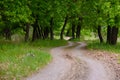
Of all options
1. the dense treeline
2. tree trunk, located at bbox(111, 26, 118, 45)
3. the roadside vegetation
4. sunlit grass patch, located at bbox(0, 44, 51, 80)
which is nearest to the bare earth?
sunlit grass patch, located at bbox(0, 44, 51, 80)

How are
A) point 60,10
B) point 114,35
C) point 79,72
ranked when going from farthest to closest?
point 60,10, point 114,35, point 79,72

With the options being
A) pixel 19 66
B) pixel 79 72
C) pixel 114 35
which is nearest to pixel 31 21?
pixel 114 35

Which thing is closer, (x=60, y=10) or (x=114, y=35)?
(x=114, y=35)

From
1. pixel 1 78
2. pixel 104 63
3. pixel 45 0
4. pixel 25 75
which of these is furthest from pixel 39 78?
pixel 45 0

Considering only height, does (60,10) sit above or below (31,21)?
above

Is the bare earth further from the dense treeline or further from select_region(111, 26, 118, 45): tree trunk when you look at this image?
select_region(111, 26, 118, 45): tree trunk

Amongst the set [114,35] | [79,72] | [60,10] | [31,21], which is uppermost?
[60,10]

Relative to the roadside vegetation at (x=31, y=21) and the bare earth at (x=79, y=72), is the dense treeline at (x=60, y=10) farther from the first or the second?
the bare earth at (x=79, y=72)

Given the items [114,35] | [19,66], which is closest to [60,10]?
[114,35]

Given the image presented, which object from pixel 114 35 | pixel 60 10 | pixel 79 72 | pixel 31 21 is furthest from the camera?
pixel 60 10

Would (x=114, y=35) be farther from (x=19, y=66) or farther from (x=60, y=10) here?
(x=19, y=66)

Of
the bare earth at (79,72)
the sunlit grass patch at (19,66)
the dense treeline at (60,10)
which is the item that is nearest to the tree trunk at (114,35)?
the dense treeline at (60,10)

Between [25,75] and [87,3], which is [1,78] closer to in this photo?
[25,75]

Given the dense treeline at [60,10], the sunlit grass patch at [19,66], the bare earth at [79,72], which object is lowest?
the bare earth at [79,72]
